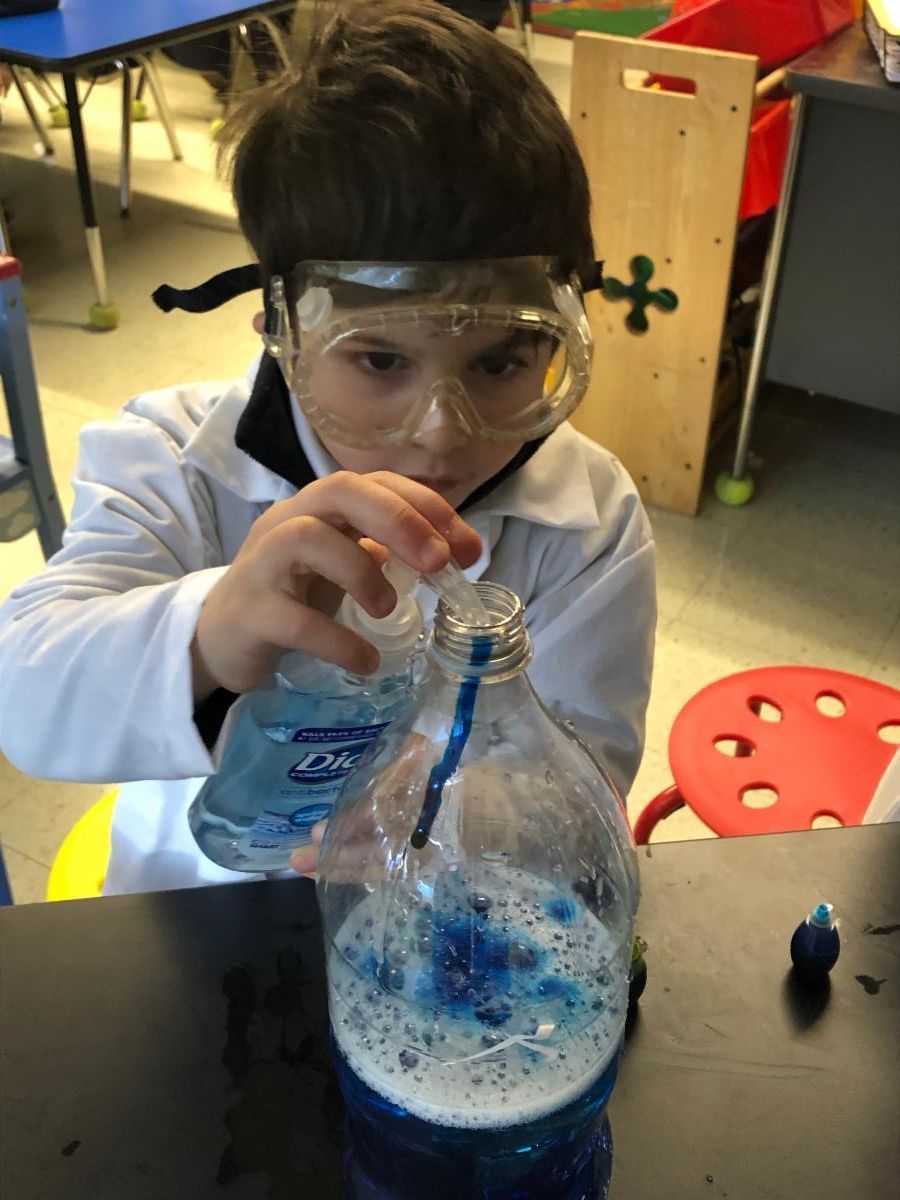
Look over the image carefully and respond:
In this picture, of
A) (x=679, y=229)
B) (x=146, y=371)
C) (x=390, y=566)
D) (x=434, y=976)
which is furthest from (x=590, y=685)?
(x=146, y=371)

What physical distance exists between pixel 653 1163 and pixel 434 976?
148mm

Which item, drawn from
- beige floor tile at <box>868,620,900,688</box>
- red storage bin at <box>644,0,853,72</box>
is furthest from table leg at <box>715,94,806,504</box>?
beige floor tile at <box>868,620,900,688</box>

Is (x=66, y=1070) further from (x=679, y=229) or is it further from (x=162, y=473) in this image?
(x=679, y=229)

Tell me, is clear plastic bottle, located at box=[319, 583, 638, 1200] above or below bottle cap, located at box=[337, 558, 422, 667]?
below

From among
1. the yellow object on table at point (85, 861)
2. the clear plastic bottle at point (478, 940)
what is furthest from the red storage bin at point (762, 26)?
the clear plastic bottle at point (478, 940)

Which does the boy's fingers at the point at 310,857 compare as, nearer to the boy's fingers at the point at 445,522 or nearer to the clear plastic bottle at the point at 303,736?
the clear plastic bottle at the point at 303,736

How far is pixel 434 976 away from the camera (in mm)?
592

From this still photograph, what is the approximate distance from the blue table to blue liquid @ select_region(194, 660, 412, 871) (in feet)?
7.96

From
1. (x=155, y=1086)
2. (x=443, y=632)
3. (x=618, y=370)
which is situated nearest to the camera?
(x=443, y=632)

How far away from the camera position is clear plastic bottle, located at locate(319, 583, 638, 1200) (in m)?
0.56

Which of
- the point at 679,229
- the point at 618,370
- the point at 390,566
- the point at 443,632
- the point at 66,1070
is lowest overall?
the point at 618,370

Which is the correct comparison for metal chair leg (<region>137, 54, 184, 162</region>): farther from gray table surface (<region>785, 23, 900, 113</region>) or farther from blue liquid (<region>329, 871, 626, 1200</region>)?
blue liquid (<region>329, 871, 626, 1200</region>)

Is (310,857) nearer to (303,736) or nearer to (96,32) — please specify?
(303,736)

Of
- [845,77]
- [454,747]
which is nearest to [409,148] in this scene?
[454,747]
